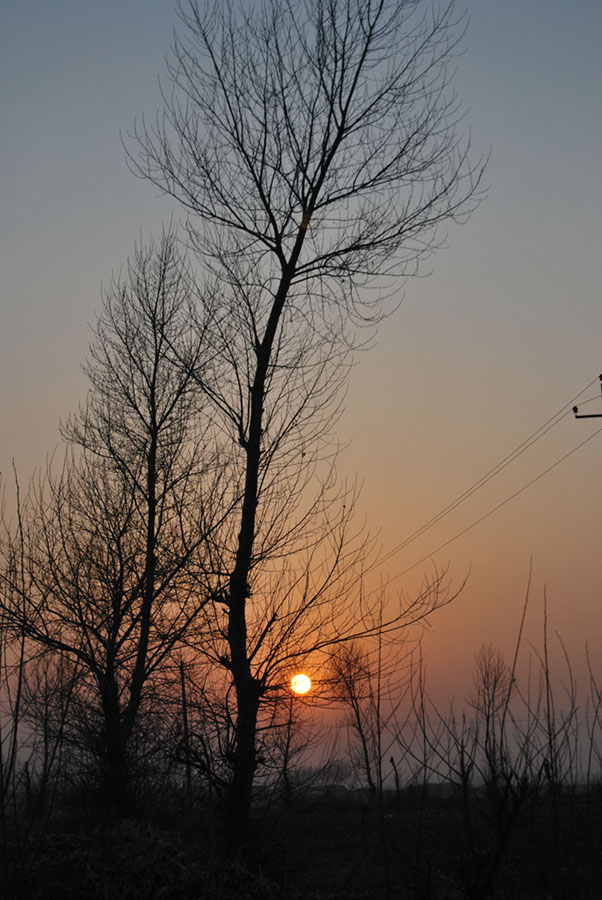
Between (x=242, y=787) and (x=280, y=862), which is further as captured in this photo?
(x=242, y=787)

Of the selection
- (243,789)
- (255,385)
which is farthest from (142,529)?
(243,789)

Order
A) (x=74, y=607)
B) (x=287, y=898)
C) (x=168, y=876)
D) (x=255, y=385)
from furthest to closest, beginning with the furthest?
1. (x=74, y=607)
2. (x=255, y=385)
3. (x=287, y=898)
4. (x=168, y=876)

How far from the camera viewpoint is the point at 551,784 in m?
3.80

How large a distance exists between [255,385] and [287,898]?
15.4ft

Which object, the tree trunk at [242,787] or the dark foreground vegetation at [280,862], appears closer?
the dark foreground vegetation at [280,862]

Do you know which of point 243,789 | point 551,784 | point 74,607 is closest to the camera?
point 551,784

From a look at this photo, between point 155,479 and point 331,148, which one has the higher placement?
point 331,148

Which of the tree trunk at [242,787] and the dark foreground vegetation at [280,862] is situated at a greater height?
the tree trunk at [242,787]

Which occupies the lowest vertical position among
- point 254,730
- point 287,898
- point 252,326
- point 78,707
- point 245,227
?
point 287,898

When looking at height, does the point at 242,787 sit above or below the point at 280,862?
above

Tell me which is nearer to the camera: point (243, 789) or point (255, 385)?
point (243, 789)

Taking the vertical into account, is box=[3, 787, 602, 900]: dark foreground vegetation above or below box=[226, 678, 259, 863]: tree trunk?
below

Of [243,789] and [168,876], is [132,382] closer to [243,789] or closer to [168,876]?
[243,789]

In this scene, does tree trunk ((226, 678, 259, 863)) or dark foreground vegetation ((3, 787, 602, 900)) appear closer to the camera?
dark foreground vegetation ((3, 787, 602, 900))
